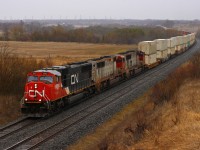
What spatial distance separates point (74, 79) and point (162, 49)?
3277cm

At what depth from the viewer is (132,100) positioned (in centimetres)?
2842

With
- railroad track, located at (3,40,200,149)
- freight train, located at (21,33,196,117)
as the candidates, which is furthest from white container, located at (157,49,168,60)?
railroad track, located at (3,40,200,149)

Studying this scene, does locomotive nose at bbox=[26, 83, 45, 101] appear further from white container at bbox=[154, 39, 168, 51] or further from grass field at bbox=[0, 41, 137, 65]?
white container at bbox=[154, 39, 168, 51]

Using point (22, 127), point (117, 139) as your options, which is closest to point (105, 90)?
point (22, 127)

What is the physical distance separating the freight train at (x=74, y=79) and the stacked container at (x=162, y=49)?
590 cm

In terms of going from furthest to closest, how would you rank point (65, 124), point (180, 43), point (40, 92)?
1. point (180, 43)
2. point (40, 92)
3. point (65, 124)

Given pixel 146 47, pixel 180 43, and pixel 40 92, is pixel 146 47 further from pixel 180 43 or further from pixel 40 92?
pixel 180 43

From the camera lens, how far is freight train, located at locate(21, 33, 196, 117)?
2241 centimetres

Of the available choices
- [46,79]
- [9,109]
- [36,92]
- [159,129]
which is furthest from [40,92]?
[159,129]

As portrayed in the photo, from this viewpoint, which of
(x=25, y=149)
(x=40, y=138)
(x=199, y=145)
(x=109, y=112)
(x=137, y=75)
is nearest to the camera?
(x=199, y=145)

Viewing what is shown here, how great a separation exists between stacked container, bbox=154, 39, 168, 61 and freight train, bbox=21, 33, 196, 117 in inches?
232

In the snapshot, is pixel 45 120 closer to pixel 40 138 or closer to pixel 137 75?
pixel 40 138

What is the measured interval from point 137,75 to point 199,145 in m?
31.7

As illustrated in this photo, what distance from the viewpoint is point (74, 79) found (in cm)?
2648
